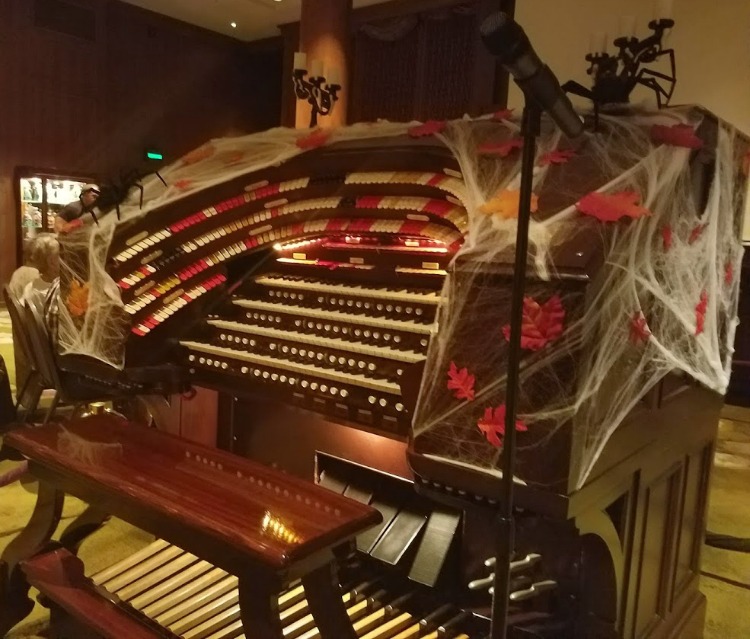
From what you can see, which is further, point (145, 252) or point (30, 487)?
point (30, 487)

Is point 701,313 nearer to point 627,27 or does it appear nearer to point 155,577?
point 627,27

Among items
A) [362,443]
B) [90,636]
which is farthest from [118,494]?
[362,443]

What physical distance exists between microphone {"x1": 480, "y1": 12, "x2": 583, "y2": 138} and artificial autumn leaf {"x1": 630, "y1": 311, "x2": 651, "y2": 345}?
Answer: 452 millimetres

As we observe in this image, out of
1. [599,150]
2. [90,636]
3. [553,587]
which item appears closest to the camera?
[599,150]

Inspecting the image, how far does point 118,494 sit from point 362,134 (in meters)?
1.36

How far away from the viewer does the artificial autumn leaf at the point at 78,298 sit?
2.52 metres

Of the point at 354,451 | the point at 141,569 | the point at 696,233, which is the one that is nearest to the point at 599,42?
the point at 696,233

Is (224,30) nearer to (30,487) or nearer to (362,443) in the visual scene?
(30,487)

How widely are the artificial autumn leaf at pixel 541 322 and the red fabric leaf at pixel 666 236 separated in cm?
38

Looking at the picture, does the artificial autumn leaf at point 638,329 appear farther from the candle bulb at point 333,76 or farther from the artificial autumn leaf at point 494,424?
the candle bulb at point 333,76

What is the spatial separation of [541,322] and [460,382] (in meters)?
0.23

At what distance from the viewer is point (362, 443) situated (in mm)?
2375

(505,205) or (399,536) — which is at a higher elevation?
(505,205)

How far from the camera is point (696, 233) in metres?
1.68
